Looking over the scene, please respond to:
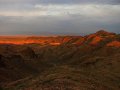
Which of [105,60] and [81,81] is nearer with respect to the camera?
[81,81]

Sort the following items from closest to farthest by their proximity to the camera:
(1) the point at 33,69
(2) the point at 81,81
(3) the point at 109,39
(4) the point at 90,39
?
(2) the point at 81,81 → (1) the point at 33,69 → (3) the point at 109,39 → (4) the point at 90,39

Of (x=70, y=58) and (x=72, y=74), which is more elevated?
(x=72, y=74)

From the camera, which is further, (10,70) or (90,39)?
(90,39)

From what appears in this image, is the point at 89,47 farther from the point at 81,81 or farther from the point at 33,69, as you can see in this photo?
the point at 81,81

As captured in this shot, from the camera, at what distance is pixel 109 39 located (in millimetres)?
152125

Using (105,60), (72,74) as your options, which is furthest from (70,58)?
(72,74)

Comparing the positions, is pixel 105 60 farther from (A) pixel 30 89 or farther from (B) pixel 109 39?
(B) pixel 109 39

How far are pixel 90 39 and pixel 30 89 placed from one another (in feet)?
454

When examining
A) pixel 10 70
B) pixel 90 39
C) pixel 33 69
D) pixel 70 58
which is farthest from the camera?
pixel 90 39

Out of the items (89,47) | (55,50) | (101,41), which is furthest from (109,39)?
(55,50)

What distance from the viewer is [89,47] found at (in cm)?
14362

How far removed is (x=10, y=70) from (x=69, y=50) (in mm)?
76502

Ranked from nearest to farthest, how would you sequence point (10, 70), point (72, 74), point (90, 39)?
point (72, 74)
point (10, 70)
point (90, 39)

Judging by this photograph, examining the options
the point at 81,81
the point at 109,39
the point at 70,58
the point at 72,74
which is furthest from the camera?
the point at 109,39
